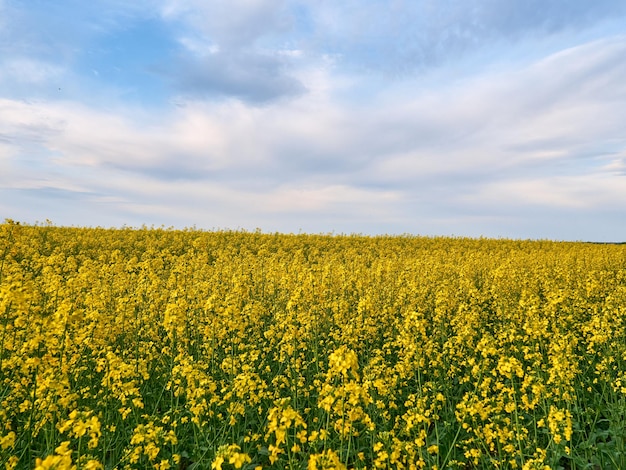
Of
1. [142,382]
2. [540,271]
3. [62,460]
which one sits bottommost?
[142,382]

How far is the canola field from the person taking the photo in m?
4.75

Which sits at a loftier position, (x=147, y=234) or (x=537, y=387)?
(x=147, y=234)

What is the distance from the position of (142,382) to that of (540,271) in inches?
525

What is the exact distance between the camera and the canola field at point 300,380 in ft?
15.6

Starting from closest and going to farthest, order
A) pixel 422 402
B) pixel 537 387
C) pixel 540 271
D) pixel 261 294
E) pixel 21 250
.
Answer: pixel 422 402, pixel 537 387, pixel 261 294, pixel 540 271, pixel 21 250

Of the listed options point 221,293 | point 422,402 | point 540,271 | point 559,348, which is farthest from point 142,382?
point 540,271

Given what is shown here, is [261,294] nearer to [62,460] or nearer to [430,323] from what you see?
[430,323]

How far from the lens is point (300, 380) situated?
259 inches

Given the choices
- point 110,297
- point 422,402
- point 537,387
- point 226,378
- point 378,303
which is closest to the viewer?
point 422,402

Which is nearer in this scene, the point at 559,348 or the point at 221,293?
the point at 559,348

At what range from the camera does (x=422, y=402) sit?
5109 mm

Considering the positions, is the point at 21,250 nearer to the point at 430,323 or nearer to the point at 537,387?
the point at 430,323

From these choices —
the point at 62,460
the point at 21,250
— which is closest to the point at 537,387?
the point at 62,460

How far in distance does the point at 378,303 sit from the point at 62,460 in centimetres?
895
